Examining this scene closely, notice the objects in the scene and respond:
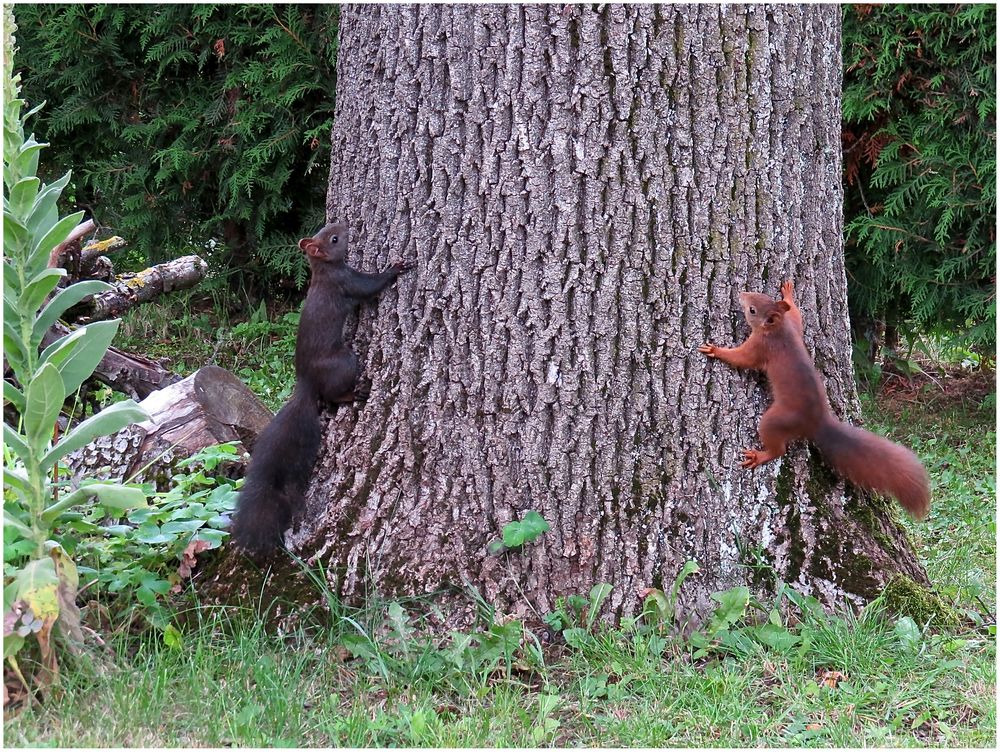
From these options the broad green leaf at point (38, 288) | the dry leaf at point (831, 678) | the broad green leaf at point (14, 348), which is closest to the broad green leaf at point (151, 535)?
the broad green leaf at point (14, 348)

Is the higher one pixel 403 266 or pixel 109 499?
pixel 403 266

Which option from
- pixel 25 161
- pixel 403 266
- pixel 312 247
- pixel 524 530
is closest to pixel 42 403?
pixel 25 161

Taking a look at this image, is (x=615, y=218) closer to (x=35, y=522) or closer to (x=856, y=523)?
(x=856, y=523)

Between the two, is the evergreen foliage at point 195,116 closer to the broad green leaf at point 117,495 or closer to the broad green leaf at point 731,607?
the broad green leaf at point 117,495

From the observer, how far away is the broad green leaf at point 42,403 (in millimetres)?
2568

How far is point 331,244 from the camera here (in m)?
3.43

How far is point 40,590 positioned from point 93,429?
1.43ft

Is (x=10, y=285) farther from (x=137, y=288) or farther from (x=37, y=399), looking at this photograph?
(x=137, y=288)

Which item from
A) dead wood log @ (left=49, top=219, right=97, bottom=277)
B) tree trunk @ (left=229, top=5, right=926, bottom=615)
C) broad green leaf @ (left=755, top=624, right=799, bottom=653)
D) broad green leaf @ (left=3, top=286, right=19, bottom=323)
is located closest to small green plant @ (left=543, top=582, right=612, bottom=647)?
tree trunk @ (left=229, top=5, right=926, bottom=615)

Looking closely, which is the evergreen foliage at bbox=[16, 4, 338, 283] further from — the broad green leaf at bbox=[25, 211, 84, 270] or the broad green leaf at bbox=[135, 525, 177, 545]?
the broad green leaf at bbox=[25, 211, 84, 270]

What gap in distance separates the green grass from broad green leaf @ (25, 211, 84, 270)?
108cm

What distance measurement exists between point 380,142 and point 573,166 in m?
0.64

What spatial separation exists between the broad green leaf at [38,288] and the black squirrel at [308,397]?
2.83 ft

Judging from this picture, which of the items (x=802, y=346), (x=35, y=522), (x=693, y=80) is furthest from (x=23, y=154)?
(x=802, y=346)
